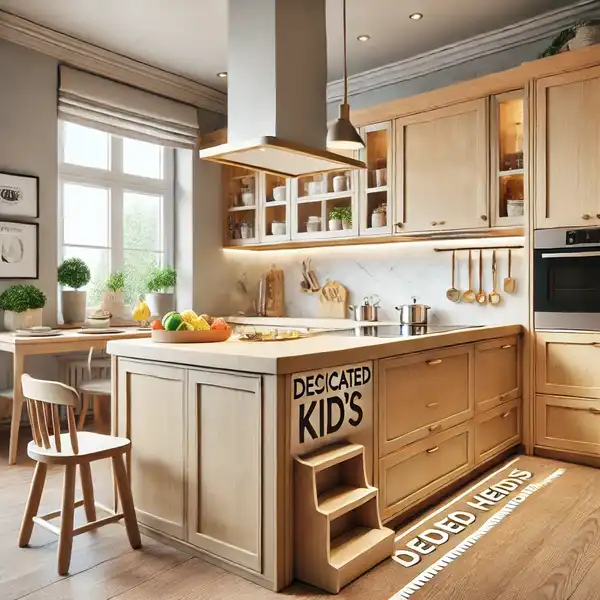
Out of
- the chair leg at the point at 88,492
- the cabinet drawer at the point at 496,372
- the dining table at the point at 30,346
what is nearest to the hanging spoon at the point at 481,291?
the cabinet drawer at the point at 496,372

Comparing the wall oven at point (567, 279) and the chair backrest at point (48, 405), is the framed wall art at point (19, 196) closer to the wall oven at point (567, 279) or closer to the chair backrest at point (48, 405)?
the chair backrest at point (48, 405)

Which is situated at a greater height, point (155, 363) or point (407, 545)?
point (155, 363)

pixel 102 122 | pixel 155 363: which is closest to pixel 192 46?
pixel 102 122

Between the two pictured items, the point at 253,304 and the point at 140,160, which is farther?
the point at 253,304

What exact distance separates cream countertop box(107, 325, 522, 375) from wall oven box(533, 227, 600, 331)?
3.04ft

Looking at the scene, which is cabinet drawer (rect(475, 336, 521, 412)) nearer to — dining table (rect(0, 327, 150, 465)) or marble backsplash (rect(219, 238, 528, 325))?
marble backsplash (rect(219, 238, 528, 325))

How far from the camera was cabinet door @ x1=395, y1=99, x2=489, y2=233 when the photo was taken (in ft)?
11.9

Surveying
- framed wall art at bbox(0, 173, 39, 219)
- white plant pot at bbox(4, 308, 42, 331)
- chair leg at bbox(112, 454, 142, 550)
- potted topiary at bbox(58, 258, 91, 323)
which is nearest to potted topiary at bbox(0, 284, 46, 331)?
white plant pot at bbox(4, 308, 42, 331)

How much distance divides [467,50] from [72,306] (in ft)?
10.8

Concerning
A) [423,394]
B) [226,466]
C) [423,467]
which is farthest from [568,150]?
[226,466]

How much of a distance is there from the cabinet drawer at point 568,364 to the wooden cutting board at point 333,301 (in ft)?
5.44

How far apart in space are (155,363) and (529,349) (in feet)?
7.32

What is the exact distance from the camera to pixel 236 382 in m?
2.05

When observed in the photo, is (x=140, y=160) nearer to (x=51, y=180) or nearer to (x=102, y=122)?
(x=102, y=122)
